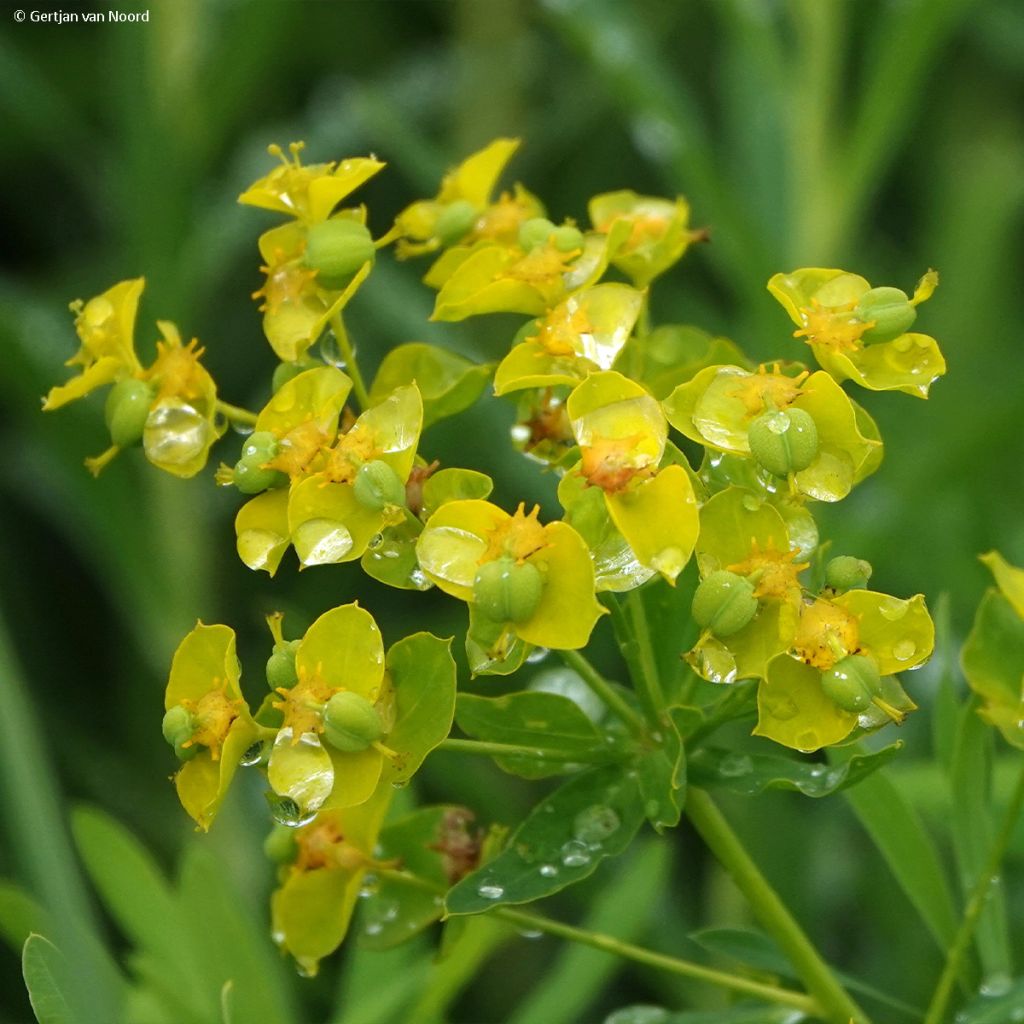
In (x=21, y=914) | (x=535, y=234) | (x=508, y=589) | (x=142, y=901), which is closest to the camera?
(x=508, y=589)

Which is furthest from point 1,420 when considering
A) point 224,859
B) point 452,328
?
point 224,859

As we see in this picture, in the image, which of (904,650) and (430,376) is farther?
(430,376)

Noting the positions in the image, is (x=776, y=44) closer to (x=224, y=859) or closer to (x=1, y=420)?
(x=224, y=859)

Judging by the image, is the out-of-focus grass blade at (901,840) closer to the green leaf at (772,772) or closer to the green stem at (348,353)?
the green leaf at (772,772)

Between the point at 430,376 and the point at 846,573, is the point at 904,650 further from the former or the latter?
the point at 430,376

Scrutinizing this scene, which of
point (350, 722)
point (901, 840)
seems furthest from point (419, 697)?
point (901, 840)

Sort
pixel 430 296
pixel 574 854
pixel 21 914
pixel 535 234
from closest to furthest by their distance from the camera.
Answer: pixel 574 854 < pixel 535 234 < pixel 21 914 < pixel 430 296
